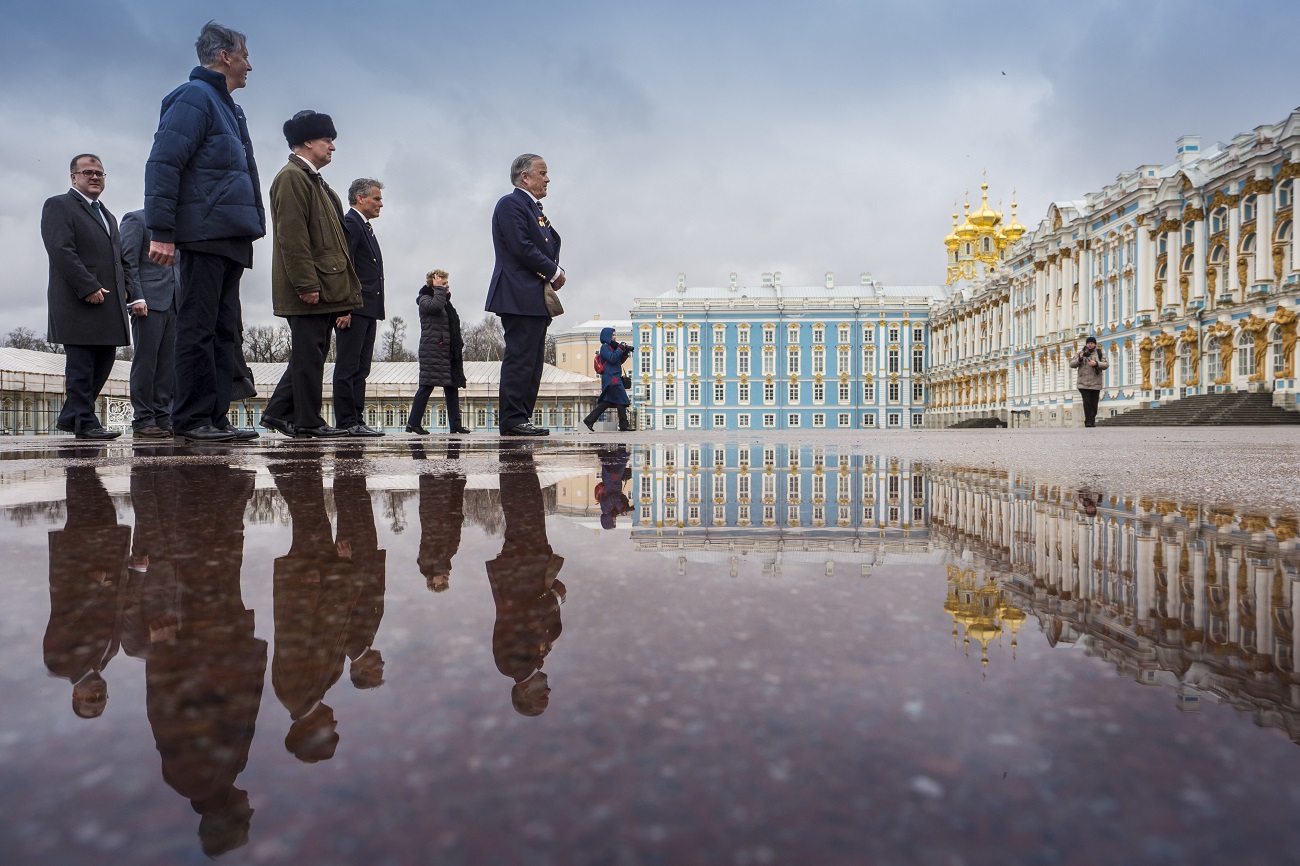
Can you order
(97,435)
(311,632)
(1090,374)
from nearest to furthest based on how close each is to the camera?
(311,632) < (97,435) < (1090,374)

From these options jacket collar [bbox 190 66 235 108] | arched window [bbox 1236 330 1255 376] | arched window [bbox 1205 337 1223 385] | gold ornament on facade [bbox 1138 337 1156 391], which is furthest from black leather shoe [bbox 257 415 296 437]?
gold ornament on facade [bbox 1138 337 1156 391]

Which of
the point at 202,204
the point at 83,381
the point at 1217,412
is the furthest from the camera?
the point at 1217,412

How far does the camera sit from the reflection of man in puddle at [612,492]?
149 cm

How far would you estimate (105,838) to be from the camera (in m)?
0.35

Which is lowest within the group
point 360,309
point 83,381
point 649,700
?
point 649,700

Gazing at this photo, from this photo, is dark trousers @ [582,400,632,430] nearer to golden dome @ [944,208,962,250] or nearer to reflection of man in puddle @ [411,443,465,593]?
reflection of man in puddle @ [411,443,465,593]

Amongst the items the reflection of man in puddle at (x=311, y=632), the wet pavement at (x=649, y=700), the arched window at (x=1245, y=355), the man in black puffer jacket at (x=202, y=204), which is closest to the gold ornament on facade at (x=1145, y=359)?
the arched window at (x=1245, y=355)

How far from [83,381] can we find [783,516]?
6111mm

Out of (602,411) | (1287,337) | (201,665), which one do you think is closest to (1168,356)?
(1287,337)

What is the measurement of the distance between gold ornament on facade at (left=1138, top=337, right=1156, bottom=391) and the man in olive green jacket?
27168mm

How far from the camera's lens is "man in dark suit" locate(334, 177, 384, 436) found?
621 cm

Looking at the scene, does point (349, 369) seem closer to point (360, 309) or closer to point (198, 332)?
point (360, 309)

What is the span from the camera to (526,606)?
73 centimetres

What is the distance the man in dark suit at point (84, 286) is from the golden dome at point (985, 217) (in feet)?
173
